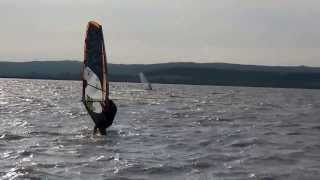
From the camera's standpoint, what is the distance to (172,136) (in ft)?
84.3

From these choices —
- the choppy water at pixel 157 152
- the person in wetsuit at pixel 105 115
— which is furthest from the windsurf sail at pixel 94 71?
the choppy water at pixel 157 152

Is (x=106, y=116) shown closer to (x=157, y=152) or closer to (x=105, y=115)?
(x=105, y=115)

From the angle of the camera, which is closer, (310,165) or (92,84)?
(310,165)

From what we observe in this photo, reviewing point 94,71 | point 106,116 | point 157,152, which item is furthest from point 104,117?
point 157,152

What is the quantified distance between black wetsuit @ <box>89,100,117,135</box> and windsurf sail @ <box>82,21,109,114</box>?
7.6 inches

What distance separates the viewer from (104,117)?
2464 centimetres

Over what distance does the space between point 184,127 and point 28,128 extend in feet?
24.1

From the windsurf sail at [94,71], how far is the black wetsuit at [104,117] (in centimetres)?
19

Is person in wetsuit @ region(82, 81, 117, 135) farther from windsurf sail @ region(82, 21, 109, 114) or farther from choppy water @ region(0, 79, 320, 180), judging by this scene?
choppy water @ region(0, 79, 320, 180)

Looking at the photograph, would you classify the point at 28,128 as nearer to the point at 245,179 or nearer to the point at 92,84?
the point at 92,84

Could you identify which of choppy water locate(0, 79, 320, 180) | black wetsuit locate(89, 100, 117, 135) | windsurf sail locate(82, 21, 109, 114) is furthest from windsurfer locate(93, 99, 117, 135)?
choppy water locate(0, 79, 320, 180)

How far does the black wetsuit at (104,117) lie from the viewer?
24.3m

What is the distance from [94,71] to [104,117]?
180 cm

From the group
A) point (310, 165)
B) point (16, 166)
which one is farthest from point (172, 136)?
point (16, 166)
